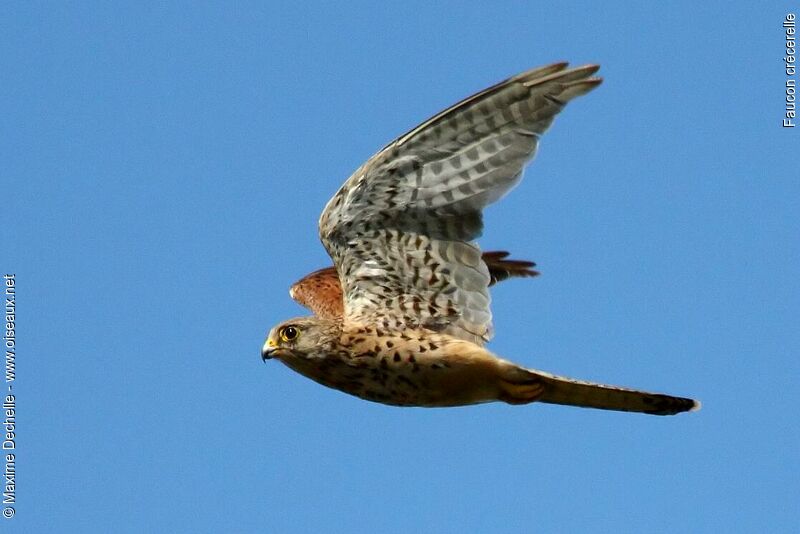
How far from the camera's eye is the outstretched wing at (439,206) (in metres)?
9.10

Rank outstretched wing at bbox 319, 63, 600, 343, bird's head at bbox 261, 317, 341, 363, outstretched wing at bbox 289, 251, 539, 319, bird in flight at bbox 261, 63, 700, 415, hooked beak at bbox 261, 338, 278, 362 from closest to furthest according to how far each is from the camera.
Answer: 1. outstretched wing at bbox 319, 63, 600, 343
2. bird in flight at bbox 261, 63, 700, 415
3. bird's head at bbox 261, 317, 341, 363
4. hooked beak at bbox 261, 338, 278, 362
5. outstretched wing at bbox 289, 251, 539, 319

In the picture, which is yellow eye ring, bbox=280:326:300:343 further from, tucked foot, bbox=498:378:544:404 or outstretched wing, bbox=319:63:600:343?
tucked foot, bbox=498:378:544:404

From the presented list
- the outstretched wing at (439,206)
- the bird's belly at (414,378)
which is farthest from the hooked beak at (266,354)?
the outstretched wing at (439,206)

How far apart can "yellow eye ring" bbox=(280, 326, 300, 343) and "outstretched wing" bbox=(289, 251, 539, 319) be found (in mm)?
1740

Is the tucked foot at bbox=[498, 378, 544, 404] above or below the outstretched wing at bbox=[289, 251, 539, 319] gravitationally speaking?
below

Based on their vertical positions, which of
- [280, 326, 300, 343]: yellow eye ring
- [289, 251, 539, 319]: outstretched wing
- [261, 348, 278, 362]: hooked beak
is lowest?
[261, 348, 278, 362]: hooked beak

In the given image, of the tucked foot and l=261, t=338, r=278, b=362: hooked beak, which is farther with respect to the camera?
l=261, t=338, r=278, b=362: hooked beak

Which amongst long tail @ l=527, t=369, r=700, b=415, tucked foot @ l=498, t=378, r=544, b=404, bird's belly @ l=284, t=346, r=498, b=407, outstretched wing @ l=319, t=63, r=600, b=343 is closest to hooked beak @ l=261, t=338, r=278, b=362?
bird's belly @ l=284, t=346, r=498, b=407

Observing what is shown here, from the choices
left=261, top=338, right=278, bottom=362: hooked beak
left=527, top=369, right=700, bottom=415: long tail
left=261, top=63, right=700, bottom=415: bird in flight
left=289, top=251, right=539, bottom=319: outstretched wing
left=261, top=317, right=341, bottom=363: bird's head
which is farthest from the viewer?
left=289, top=251, right=539, bottom=319: outstretched wing

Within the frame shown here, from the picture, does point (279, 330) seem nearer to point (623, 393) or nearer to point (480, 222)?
point (480, 222)

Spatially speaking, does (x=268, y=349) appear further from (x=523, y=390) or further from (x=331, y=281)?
(x=331, y=281)

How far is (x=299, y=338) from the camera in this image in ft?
32.4

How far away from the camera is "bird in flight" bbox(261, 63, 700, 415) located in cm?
929

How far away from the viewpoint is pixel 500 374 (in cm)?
962
